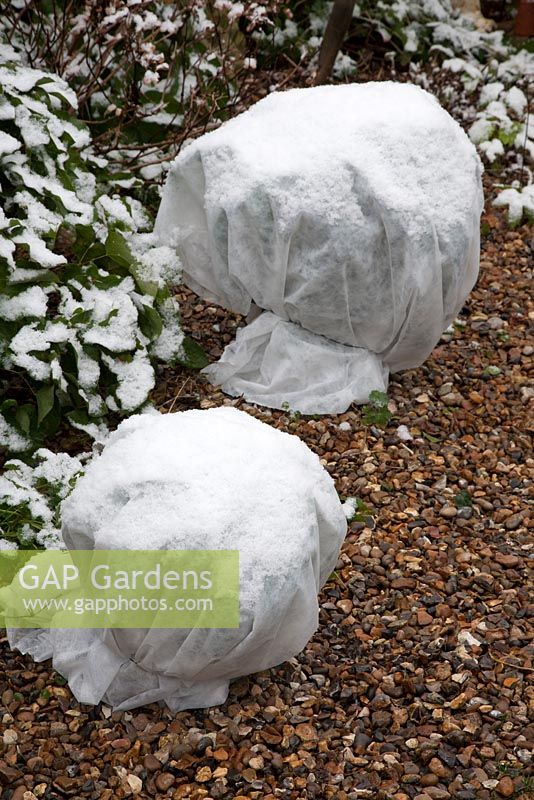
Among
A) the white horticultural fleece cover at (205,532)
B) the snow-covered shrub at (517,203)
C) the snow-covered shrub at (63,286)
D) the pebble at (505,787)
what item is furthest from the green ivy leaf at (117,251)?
the snow-covered shrub at (517,203)

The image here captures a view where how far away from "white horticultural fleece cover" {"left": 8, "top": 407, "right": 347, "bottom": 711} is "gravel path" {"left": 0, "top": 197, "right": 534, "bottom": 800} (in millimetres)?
106

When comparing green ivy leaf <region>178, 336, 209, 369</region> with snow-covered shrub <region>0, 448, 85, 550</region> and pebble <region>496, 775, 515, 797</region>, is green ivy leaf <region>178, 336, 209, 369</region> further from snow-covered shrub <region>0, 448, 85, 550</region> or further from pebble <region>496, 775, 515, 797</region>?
pebble <region>496, 775, 515, 797</region>

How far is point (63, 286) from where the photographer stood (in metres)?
3.11

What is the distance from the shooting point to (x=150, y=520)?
2.09 metres

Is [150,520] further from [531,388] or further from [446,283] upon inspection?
[531,388]

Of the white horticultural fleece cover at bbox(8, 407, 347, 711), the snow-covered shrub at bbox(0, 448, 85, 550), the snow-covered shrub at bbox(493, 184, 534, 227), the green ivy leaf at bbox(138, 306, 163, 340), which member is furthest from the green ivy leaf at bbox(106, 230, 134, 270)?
the snow-covered shrub at bbox(493, 184, 534, 227)

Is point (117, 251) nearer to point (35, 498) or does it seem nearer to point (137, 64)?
point (35, 498)

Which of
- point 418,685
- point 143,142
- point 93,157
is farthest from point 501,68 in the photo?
point 418,685

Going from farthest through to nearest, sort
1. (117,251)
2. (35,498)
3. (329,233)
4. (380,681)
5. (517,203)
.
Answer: (517,203), (117,251), (329,233), (35,498), (380,681)

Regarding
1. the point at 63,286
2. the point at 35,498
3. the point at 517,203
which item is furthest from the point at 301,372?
the point at 517,203

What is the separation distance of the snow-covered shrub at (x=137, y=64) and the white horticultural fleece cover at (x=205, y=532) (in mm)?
2012

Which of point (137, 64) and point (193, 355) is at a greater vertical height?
point (137, 64)

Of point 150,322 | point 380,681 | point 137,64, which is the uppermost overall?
point 137,64

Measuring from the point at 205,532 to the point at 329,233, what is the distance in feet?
4.51
